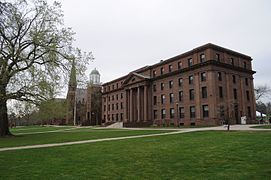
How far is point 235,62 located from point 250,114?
10.4 meters

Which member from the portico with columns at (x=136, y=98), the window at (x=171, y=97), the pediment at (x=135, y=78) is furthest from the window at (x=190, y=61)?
the portico with columns at (x=136, y=98)

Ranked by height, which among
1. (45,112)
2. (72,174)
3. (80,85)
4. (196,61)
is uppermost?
(196,61)

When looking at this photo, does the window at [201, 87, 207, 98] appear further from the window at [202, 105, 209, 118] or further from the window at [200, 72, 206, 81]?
the window at [202, 105, 209, 118]

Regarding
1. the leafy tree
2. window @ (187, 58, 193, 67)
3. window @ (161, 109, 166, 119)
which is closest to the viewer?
the leafy tree

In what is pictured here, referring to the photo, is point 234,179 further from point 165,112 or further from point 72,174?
point 165,112

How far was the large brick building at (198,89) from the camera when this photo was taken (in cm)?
4181

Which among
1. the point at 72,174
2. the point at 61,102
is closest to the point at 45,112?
the point at 61,102

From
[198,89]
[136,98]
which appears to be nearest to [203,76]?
[198,89]

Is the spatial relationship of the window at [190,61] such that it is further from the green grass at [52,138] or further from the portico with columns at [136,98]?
the green grass at [52,138]

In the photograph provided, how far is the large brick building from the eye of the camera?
41.8 meters

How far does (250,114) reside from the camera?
4731 centimetres

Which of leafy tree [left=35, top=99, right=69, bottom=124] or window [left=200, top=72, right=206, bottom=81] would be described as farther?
window [left=200, top=72, right=206, bottom=81]

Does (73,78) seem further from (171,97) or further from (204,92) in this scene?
(171,97)

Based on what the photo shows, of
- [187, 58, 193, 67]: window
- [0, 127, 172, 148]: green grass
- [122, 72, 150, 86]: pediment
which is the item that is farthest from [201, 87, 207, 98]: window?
[0, 127, 172, 148]: green grass
